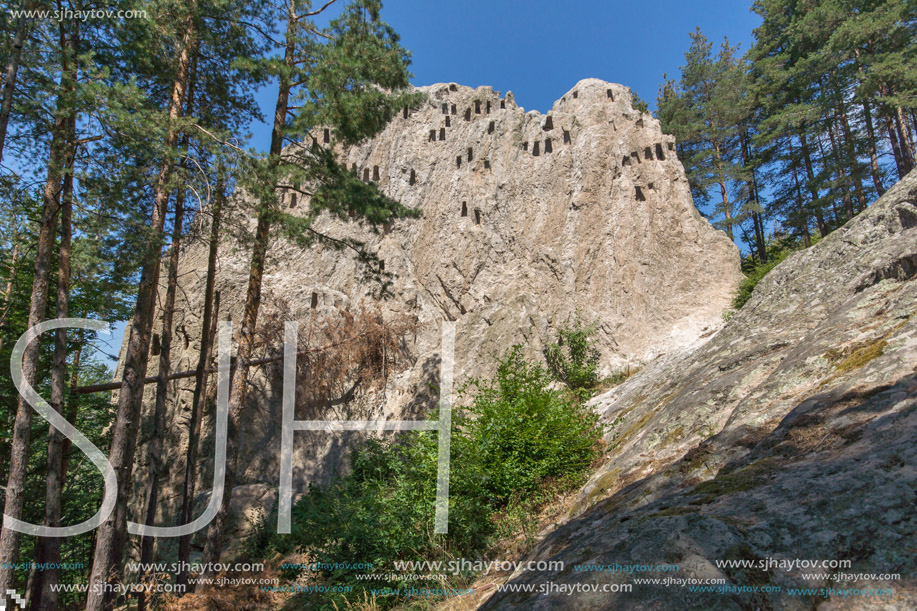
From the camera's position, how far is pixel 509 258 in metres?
20.5

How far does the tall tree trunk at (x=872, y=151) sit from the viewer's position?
2038cm

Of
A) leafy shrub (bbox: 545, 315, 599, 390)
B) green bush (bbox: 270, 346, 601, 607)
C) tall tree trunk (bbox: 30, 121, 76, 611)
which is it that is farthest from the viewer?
leafy shrub (bbox: 545, 315, 599, 390)

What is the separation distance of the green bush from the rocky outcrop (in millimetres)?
844

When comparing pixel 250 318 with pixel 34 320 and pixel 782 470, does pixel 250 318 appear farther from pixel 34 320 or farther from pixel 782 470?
pixel 782 470

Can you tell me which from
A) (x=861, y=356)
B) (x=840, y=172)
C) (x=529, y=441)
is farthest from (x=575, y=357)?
(x=840, y=172)

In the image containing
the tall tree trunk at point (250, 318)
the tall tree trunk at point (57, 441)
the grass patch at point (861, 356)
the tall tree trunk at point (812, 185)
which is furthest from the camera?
the tall tree trunk at point (812, 185)

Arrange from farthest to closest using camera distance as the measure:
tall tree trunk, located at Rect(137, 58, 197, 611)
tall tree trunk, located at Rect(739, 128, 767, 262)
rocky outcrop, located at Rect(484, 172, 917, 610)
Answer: tall tree trunk, located at Rect(739, 128, 767, 262), tall tree trunk, located at Rect(137, 58, 197, 611), rocky outcrop, located at Rect(484, 172, 917, 610)

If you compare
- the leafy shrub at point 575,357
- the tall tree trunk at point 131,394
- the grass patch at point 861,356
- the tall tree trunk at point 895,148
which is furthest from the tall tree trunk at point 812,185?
the tall tree trunk at point 131,394

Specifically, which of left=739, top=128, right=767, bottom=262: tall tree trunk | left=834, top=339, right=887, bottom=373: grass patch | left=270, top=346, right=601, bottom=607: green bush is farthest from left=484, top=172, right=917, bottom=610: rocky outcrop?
left=739, top=128, right=767, bottom=262: tall tree trunk

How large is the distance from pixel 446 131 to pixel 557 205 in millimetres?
8019

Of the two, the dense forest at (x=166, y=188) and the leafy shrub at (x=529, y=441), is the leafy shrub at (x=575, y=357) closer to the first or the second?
the dense forest at (x=166, y=188)

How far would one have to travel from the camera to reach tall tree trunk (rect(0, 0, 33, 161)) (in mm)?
7996

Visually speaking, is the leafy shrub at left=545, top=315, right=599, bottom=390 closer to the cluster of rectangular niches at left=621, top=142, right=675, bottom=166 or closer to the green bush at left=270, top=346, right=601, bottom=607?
the green bush at left=270, top=346, right=601, bottom=607

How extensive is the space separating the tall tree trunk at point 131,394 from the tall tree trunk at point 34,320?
1.18 m
